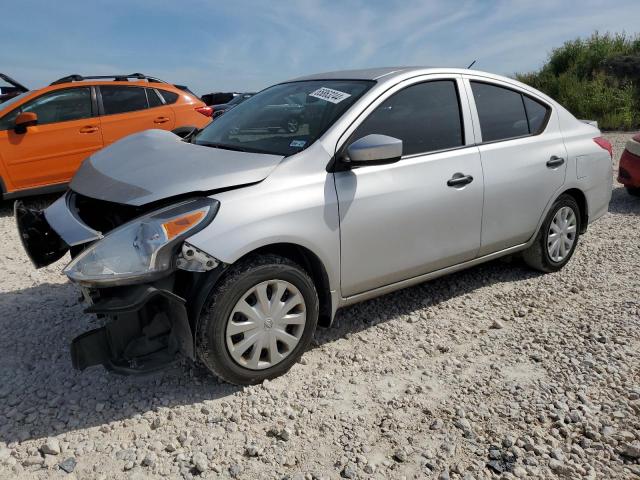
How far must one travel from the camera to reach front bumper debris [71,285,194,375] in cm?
255

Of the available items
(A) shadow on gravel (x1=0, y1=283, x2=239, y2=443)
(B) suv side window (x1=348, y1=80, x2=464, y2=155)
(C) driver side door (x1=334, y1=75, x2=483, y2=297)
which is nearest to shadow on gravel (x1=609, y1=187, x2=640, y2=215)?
(C) driver side door (x1=334, y1=75, x2=483, y2=297)

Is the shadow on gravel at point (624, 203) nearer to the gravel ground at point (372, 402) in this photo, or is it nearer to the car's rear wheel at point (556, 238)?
the car's rear wheel at point (556, 238)

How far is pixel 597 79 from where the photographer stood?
1905cm

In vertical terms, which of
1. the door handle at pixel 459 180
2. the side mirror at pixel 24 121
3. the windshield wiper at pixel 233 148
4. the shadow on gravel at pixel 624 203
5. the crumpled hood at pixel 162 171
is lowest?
the shadow on gravel at pixel 624 203

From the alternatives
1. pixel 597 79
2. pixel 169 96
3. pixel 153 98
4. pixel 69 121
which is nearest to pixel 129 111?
pixel 153 98

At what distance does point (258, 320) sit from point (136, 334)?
0.63m

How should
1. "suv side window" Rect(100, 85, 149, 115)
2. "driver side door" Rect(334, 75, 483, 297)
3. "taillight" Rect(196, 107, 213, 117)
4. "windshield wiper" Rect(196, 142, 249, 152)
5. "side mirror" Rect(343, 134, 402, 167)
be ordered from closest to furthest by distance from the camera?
"side mirror" Rect(343, 134, 402, 167), "driver side door" Rect(334, 75, 483, 297), "windshield wiper" Rect(196, 142, 249, 152), "suv side window" Rect(100, 85, 149, 115), "taillight" Rect(196, 107, 213, 117)

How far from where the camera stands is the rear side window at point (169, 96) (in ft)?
26.8

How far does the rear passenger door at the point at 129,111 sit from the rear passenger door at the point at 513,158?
529 centimetres

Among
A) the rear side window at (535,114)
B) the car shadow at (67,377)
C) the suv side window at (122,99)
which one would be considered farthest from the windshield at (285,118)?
the suv side window at (122,99)

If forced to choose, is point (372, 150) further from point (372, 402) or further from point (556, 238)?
point (556, 238)

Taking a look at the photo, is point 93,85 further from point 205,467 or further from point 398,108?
point 205,467

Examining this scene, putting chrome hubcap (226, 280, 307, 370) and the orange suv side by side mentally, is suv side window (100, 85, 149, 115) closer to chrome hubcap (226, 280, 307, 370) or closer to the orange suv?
the orange suv

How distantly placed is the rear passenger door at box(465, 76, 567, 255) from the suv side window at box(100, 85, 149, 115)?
18.0ft
